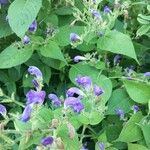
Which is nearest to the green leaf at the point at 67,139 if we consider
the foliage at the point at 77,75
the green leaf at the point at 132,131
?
the foliage at the point at 77,75

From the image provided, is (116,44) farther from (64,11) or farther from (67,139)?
(67,139)

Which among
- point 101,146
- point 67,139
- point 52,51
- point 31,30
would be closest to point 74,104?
point 67,139

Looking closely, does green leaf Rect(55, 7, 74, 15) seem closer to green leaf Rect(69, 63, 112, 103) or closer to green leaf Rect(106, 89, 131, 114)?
green leaf Rect(69, 63, 112, 103)

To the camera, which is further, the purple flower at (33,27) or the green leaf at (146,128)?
the purple flower at (33,27)

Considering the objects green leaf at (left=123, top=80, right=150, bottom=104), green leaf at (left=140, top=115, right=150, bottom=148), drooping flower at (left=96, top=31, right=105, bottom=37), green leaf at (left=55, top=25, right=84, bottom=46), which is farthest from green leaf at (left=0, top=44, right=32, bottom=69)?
green leaf at (left=140, top=115, right=150, bottom=148)

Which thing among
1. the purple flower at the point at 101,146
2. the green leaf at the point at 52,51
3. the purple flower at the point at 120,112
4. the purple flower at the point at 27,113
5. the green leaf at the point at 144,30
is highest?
the purple flower at the point at 27,113

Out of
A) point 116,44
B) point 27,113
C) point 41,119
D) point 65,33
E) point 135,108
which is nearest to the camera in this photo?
point 27,113

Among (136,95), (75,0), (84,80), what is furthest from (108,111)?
(75,0)

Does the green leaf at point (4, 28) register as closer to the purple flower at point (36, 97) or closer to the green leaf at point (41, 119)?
the green leaf at point (41, 119)
